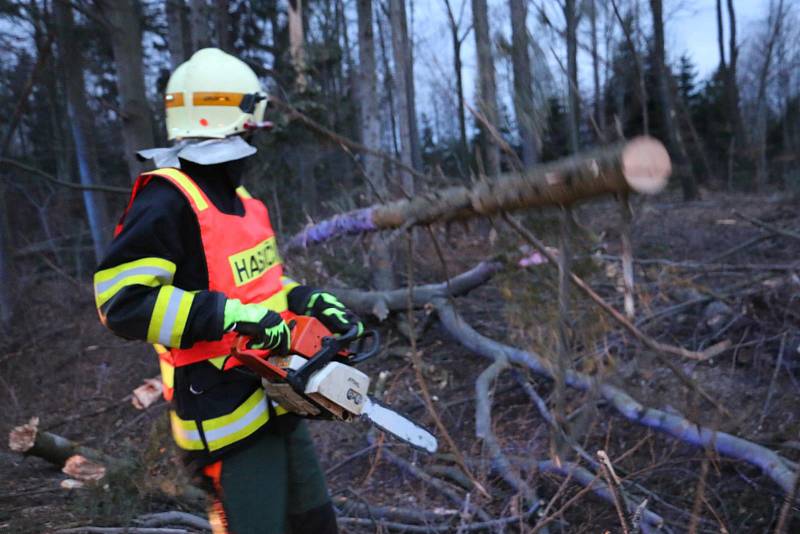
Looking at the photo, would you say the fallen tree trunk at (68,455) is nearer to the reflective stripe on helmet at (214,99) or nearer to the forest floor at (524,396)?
the forest floor at (524,396)

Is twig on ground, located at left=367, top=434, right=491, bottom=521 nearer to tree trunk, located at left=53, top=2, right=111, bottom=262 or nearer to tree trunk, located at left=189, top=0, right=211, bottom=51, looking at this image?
tree trunk, located at left=53, top=2, right=111, bottom=262

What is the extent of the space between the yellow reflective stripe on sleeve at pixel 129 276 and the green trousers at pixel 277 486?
0.61 metres

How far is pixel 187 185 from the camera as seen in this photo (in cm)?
178

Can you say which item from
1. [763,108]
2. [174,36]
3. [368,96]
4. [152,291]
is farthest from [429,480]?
[763,108]

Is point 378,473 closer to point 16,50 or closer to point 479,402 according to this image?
point 479,402

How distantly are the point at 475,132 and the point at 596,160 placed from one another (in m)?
2.33

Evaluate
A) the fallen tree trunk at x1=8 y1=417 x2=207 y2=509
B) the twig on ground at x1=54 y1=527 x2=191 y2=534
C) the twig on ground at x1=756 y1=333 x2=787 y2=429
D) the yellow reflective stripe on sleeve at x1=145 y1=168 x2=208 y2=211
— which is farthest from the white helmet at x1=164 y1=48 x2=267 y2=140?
the twig on ground at x1=756 y1=333 x2=787 y2=429

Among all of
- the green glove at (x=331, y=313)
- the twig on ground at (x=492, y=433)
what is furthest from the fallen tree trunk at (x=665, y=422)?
the green glove at (x=331, y=313)

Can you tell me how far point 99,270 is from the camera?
1.69m

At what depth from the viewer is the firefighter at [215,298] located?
1669mm

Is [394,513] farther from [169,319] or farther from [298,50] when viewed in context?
[298,50]

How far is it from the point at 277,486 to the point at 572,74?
5.18ft

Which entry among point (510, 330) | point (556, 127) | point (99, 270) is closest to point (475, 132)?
point (510, 330)

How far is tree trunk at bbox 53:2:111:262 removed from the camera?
6.02 meters
